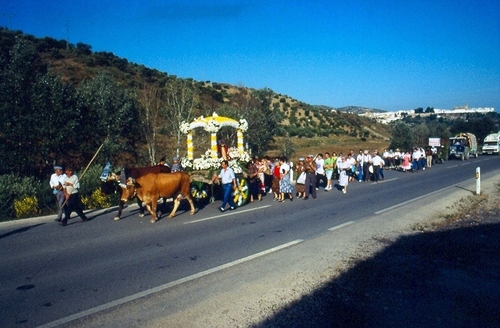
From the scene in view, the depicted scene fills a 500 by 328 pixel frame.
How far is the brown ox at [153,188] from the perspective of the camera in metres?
12.2

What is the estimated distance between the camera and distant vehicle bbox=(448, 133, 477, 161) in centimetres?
4403

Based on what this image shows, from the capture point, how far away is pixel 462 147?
44.0 metres

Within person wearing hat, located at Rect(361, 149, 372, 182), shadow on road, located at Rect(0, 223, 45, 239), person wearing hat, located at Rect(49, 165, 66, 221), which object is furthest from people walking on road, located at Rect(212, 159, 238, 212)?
person wearing hat, located at Rect(361, 149, 372, 182)

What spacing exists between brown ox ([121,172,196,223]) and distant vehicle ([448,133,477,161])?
130 feet

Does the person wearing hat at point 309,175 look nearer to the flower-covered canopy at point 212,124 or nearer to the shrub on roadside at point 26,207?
the flower-covered canopy at point 212,124

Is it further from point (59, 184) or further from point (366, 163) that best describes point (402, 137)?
point (59, 184)

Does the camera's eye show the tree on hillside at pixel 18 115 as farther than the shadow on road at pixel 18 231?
Yes

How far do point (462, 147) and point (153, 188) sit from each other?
40.9 m

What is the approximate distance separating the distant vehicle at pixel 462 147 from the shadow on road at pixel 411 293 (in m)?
39.1

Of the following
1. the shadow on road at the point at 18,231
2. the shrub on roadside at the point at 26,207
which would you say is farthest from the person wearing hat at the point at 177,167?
the shadow on road at the point at 18,231

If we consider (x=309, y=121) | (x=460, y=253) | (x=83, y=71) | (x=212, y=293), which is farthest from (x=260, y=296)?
(x=309, y=121)

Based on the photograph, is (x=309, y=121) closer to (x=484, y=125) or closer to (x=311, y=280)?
(x=484, y=125)

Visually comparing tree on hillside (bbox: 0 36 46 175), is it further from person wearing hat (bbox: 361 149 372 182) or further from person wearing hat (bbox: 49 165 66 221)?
person wearing hat (bbox: 361 149 372 182)

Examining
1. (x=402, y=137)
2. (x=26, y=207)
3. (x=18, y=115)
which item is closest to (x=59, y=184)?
(x=26, y=207)
